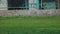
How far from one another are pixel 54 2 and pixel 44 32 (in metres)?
11.1

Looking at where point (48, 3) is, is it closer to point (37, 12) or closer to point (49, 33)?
point (37, 12)

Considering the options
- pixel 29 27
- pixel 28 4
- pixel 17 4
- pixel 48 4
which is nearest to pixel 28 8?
pixel 28 4

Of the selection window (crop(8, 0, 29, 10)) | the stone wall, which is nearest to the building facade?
window (crop(8, 0, 29, 10))

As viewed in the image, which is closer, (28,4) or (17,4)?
(28,4)

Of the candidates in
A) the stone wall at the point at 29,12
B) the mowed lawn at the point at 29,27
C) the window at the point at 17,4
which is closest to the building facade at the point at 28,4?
the window at the point at 17,4

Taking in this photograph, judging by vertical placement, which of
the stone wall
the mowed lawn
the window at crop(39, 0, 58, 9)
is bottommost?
the stone wall

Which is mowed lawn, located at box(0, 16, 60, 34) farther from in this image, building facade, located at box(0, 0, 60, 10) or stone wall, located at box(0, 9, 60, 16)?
building facade, located at box(0, 0, 60, 10)

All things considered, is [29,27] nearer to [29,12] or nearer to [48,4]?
[29,12]

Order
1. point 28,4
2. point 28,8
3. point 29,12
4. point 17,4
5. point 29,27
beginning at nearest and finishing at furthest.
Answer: point 29,27
point 29,12
point 28,8
point 28,4
point 17,4

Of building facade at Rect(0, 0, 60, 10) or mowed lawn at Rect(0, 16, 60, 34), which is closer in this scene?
mowed lawn at Rect(0, 16, 60, 34)

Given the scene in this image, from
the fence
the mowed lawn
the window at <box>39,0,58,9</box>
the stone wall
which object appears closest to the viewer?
the mowed lawn

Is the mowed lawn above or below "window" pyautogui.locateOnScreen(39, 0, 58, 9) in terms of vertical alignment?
below

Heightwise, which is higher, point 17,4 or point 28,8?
point 17,4

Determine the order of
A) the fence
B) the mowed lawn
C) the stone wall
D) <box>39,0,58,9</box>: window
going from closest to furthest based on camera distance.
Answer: the mowed lawn, the stone wall, the fence, <box>39,0,58,9</box>: window
